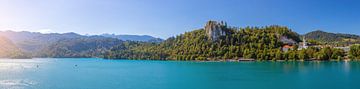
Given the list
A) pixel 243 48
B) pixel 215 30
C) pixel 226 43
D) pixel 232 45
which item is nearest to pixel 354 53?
pixel 243 48

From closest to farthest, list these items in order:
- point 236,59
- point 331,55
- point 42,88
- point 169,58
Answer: point 42,88 < point 331,55 < point 236,59 < point 169,58

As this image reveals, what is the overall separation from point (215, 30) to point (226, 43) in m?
8.20

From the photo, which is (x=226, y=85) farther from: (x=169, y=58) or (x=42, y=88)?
(x=169, y=58)

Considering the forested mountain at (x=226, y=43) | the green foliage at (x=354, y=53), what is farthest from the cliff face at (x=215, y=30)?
the green foliage at (x=354, y=53)

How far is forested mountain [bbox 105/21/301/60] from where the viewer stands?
12738 centimetres

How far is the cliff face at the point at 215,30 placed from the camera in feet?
473

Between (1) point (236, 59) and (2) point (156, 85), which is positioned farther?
(1) point (236, 59)

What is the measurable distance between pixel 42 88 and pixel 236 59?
81127 mm

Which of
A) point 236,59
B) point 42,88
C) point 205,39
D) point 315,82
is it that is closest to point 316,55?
point 236,59

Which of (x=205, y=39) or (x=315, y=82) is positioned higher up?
(x=205, y=39)

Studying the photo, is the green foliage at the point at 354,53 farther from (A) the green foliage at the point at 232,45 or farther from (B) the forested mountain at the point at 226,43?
(B) the forested mountain at the point at 226,43

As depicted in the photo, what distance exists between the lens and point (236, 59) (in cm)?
12119

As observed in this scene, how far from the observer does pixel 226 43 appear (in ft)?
456

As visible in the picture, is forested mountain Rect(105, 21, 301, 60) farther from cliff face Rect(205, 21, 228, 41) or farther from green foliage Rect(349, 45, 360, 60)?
green foliage Rect(349, 45, 360, 60)
